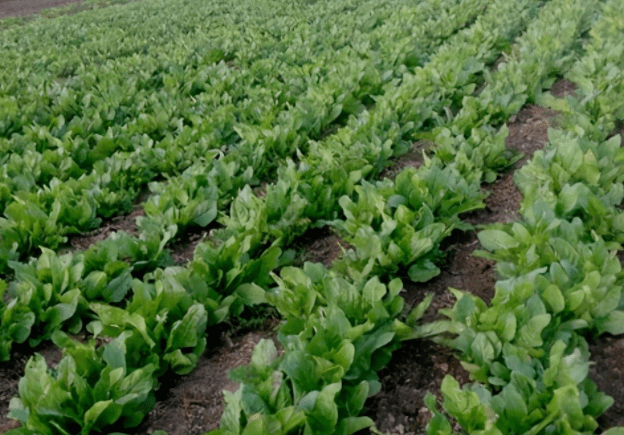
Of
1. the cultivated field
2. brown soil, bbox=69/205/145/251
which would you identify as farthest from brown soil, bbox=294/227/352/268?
brown soil, bbox=69/205/145/251

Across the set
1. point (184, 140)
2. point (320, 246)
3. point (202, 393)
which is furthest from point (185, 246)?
point (184, 140)

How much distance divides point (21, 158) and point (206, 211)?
7.50ft

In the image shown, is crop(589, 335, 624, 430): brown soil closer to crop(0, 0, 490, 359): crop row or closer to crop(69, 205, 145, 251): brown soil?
crop(0, 0, 490, 359): crop row

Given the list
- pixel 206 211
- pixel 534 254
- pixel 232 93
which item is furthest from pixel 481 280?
pixel 232 93

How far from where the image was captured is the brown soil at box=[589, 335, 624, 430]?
2.57m

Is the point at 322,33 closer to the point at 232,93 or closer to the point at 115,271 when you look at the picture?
the point at 232,93

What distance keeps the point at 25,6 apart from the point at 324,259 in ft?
89.4

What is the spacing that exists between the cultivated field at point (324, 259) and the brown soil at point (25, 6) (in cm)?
2044

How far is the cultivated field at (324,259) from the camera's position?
8.45 ft

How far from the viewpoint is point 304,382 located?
2.55m

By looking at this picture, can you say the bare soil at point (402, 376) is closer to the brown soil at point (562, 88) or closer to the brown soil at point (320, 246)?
the brown soil at point (320, 246)

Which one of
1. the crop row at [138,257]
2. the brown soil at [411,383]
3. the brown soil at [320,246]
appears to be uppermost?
the crop row at [138,257]

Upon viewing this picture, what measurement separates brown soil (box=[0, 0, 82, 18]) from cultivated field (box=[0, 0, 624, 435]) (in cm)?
2044

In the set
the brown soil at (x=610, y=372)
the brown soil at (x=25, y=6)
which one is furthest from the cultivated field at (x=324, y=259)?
the brown soil at (x=25, y=6)
